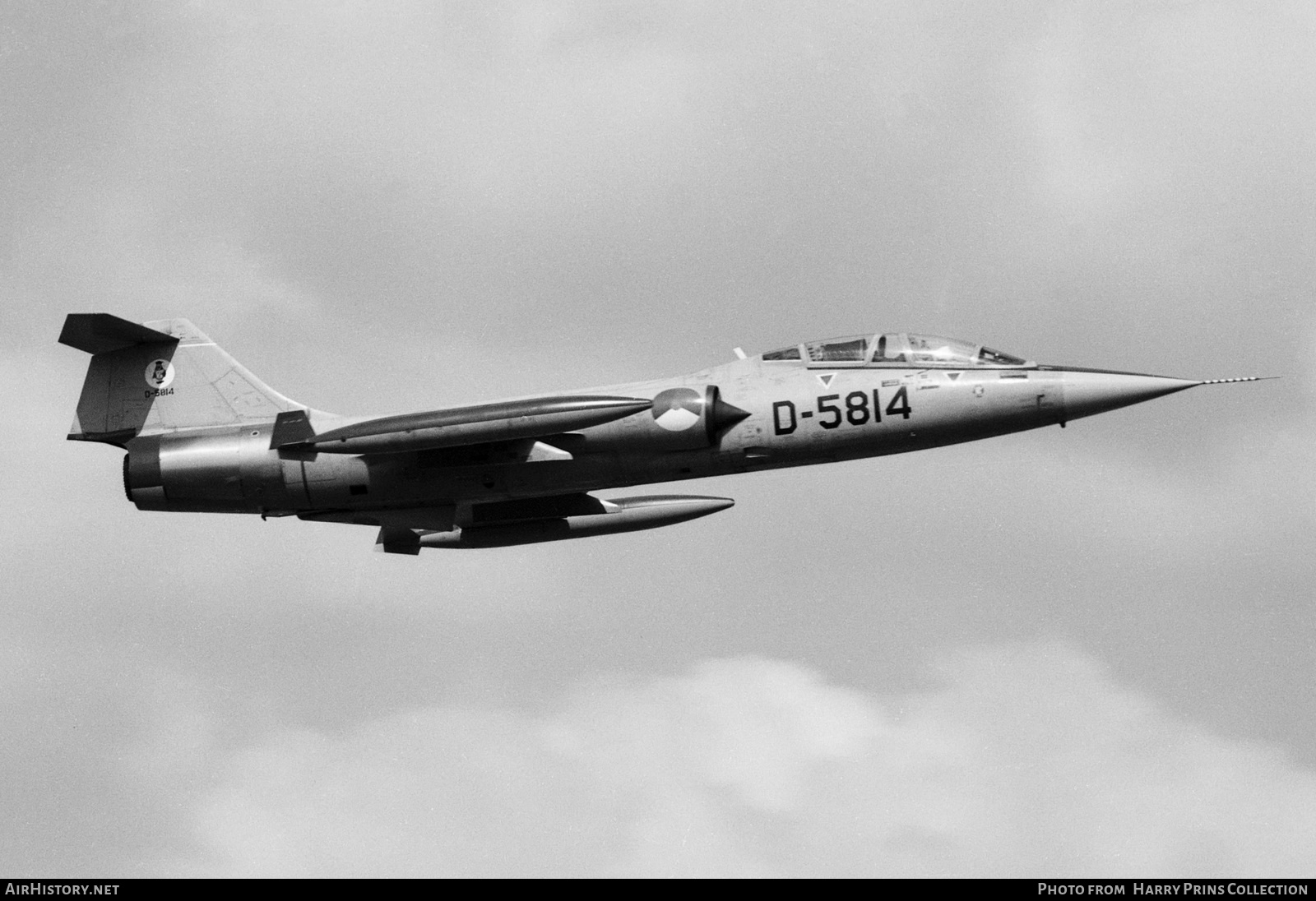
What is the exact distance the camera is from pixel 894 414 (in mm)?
26641

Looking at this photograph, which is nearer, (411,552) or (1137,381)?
(1137,381)

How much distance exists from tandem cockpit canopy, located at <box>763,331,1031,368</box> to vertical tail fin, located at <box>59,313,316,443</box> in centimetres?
900

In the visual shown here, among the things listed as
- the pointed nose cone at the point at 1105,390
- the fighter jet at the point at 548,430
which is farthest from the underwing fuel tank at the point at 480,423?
the pointed nose cone at the point at 1105,390

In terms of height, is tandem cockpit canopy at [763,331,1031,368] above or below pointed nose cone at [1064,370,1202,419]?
above

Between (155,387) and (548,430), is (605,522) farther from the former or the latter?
(155,387)

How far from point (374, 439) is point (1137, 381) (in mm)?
11880

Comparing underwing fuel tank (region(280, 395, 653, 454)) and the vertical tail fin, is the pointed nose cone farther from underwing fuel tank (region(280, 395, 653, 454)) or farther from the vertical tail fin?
the vertical tail fin

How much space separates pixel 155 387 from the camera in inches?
1175

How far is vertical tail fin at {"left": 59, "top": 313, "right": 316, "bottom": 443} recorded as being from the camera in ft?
97.1

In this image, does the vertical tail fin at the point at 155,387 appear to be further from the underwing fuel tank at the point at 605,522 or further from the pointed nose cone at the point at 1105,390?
the pointed nose cone at the point at 1105,390

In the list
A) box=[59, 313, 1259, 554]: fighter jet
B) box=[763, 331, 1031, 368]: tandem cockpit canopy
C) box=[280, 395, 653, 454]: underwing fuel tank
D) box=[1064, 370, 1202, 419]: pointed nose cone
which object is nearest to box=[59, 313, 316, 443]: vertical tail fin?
box=[59, 313, 1259, 554]: fighter jet

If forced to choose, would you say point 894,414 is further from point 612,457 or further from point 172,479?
point 172,479
